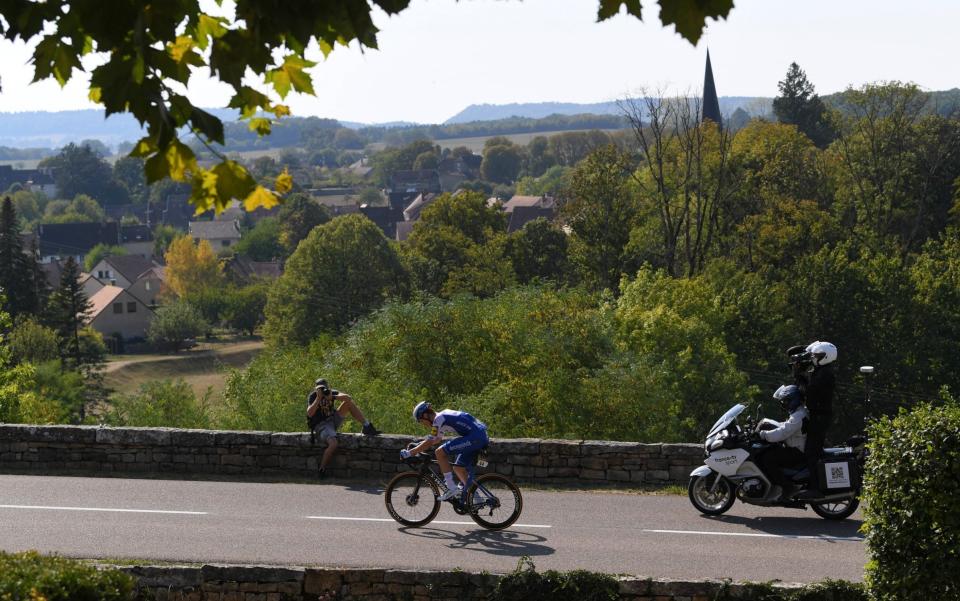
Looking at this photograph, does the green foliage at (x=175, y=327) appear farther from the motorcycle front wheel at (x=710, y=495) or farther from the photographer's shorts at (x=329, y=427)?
the motorcycle front wheel at (x=710, y=495)

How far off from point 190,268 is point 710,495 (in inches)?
4398

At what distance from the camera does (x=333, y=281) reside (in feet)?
221

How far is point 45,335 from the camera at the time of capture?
68.2m

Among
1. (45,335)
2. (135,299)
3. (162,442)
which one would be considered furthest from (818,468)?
(135,299)

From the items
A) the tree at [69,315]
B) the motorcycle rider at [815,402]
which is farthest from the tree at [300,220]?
the motorcycle rider at [815,402]

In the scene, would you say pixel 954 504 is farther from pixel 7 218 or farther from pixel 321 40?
pixel 7 218

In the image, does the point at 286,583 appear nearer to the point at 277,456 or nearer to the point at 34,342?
the point at 277,456

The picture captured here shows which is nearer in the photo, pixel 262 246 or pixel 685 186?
pixel 685 186

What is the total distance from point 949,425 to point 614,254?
47581 mm

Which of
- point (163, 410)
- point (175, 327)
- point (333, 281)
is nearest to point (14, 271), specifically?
point (175, 327)

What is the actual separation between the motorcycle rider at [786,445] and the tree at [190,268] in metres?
110

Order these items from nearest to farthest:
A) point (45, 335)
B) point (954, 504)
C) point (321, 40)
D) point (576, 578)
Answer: point (321, 40) < point (954, 504) < point (576, 578) < point (45, 335)

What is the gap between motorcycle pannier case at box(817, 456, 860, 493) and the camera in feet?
38.6

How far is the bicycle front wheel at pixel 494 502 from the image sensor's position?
1182cm
